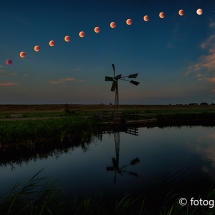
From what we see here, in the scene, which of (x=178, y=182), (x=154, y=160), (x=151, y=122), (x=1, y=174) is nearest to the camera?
(x=178, y=182)

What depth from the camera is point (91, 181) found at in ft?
29.0

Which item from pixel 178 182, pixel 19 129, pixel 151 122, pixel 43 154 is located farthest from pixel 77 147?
pixel 151 122

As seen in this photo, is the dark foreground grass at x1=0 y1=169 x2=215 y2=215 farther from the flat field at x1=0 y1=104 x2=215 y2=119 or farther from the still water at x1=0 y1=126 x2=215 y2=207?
the flat field at x1=0 y1=104 x2=215 y2=119

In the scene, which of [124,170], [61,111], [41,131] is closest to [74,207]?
[124,170]

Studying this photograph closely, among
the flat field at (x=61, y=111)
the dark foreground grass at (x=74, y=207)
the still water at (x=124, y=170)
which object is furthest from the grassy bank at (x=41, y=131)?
the flat field at (x=61, y=111)

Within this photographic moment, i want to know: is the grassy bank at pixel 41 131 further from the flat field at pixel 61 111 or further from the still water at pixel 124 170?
the flat field at pixel 61 111

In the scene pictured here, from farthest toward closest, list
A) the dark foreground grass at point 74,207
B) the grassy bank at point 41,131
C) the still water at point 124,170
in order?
the grassy bank at point 41,131 < the still water at point 124,170 < the dark foreground grass at point 74,207

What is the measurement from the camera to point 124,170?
10.6 metres

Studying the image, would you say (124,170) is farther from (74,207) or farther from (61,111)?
(61,111)

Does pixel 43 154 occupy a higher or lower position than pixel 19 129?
lower

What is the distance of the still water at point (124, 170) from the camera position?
7.94 metres


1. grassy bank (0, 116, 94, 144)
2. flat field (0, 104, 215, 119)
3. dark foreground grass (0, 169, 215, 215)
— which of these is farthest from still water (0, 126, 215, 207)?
flat field (0, 104, 215, 119)

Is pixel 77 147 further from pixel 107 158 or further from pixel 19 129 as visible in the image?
pixel 19 129

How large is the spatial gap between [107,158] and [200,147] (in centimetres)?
879
